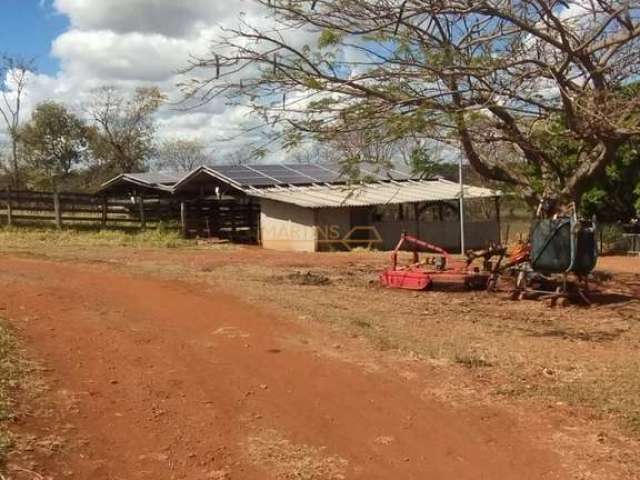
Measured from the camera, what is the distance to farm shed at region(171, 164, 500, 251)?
25.9 metres

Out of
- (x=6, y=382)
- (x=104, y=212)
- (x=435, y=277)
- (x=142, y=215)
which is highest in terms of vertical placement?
(x=104, y=212)

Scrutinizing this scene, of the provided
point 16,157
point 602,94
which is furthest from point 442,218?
point 16,157

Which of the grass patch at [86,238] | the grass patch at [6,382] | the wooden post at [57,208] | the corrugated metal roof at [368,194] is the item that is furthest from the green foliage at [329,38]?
the wooden post at [57,208]

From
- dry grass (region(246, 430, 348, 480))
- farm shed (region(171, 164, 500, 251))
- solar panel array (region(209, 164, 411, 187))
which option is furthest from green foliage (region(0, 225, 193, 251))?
dry grass (region(246, 430, 348, 480))

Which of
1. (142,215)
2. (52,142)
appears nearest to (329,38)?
(142,215)

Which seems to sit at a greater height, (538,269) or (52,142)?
(52,142)

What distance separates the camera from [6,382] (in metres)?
5.96

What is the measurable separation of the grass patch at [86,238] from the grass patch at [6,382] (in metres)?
16.3

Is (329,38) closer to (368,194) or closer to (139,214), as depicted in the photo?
(368,194)

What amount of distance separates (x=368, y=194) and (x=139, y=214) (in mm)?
9822

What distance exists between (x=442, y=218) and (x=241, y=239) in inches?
311

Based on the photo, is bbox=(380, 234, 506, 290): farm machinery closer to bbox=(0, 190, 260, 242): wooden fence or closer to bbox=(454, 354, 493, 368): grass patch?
bbox=(454, 354, 493, 368): grass patch

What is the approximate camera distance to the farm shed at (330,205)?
85.0 feet

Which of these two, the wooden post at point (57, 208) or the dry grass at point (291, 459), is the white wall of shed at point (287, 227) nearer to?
the wooden post at point (57, 208)
